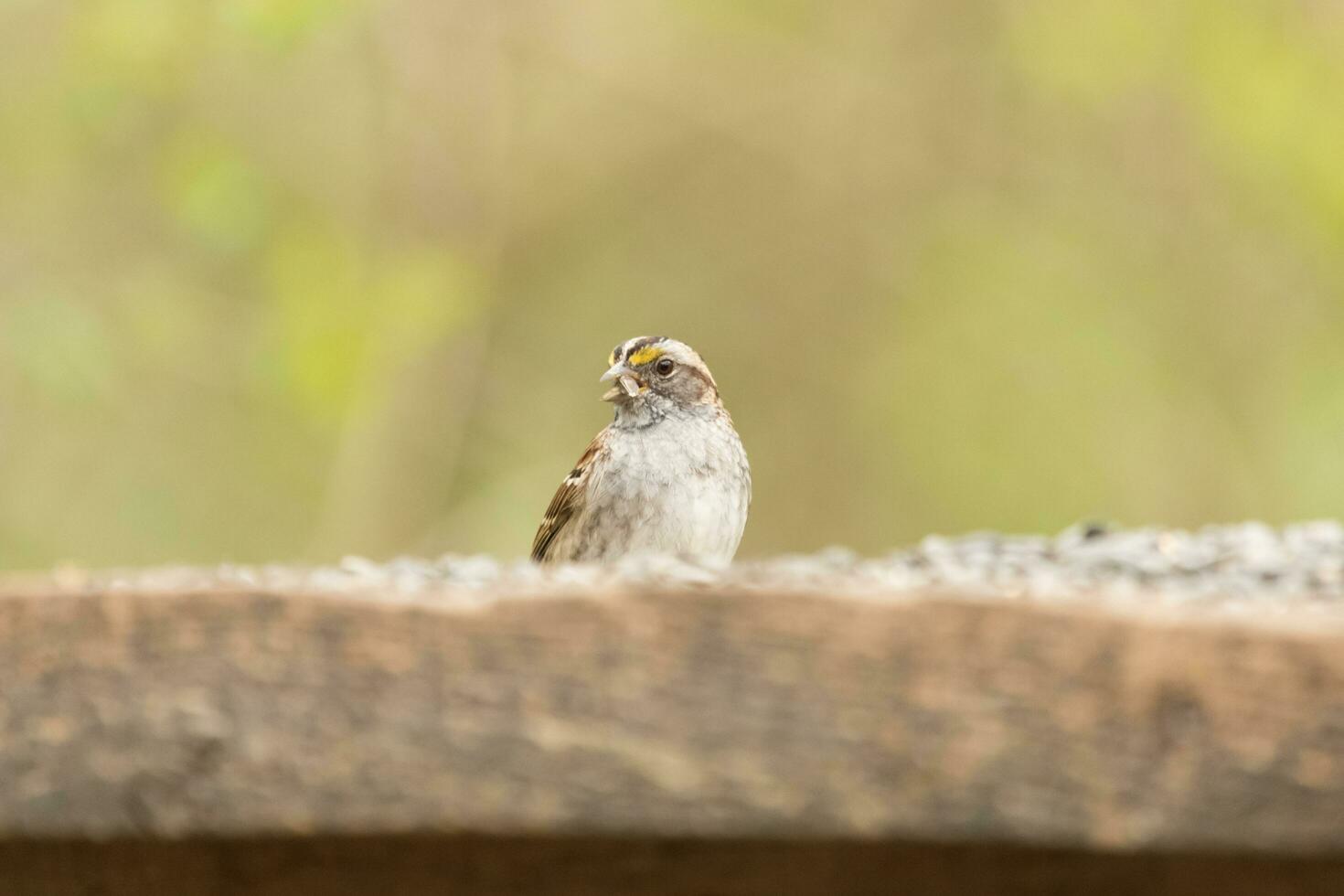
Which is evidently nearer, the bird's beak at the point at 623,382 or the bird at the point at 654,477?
the bird at the point at 654,477

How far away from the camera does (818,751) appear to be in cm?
117

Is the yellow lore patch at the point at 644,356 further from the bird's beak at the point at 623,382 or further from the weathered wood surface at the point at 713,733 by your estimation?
the weathered wood surface at the point at 713,733

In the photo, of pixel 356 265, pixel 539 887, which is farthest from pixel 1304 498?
pixel 539 887

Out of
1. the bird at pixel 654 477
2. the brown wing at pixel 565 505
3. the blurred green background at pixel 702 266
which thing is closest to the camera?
the bird at pixel 654 477

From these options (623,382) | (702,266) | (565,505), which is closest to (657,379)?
(623,382)

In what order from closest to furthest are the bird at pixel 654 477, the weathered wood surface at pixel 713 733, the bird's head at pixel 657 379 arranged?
the weathered wood surface at pixel 713 733 → the bird at pixel 654 477 → the bird's head at pixel 657 379

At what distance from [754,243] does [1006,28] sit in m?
Result: 1.52

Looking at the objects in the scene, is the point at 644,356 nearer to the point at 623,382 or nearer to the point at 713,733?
the point at 623,382

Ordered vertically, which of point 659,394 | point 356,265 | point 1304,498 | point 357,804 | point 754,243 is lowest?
point 357,804

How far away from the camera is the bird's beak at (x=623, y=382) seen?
12.4 ft

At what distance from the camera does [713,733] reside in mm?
1179

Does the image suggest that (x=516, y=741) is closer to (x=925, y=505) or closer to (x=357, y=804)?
(x=357, y=804)

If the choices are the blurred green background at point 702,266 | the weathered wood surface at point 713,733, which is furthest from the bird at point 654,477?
the blurred green background at point 702,266

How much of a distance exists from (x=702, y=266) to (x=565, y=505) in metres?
4.52
